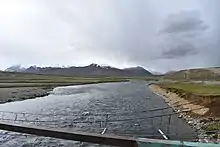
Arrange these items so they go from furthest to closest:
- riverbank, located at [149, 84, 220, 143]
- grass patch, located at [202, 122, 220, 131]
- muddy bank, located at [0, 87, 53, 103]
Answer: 1. muddy bank, located at [0, 87, 53, 103]
2. grass patch, located at [202, 122, 220, 131]
3. riverbank, located at [149, 84, 220, 143]

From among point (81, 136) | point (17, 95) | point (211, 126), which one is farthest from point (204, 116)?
point (17, 95)

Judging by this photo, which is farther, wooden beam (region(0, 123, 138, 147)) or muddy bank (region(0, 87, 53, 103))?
muddy bank (region(0, 87, 53, 103))

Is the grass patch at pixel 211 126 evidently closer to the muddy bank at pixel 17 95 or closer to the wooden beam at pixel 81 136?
the wooden beam at pixel 81 136

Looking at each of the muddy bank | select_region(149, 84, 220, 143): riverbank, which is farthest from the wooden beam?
the muddy bank

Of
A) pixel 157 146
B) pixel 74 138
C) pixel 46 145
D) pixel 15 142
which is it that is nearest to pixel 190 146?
pixel 157 146

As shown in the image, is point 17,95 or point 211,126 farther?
point 17,95

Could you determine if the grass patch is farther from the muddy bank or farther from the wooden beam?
the muddy bank

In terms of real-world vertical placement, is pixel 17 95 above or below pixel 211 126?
below

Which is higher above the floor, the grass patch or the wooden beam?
the wooden beam

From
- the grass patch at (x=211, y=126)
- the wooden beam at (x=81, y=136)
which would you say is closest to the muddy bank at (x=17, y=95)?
the grass patch at (x=211, y=126)

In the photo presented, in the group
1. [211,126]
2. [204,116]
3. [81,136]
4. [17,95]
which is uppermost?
[81,136]

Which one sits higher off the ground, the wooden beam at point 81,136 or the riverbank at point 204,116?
the wooden beam at point 81,136

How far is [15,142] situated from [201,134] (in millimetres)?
17243

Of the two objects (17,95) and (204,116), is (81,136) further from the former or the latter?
(17,95)
